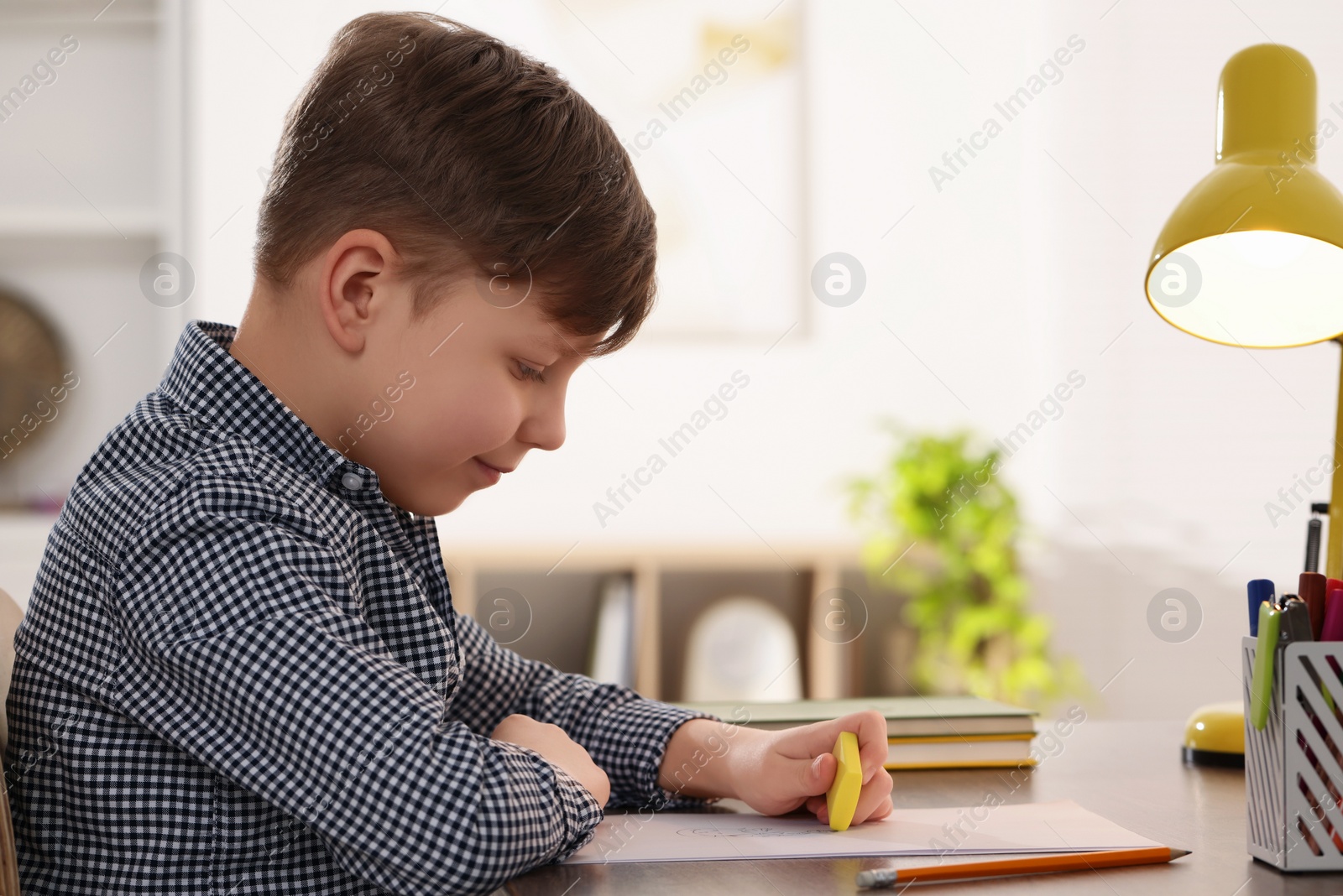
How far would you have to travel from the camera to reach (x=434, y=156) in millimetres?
799

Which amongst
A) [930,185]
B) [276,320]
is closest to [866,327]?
[930,185]

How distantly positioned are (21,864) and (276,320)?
393 mm

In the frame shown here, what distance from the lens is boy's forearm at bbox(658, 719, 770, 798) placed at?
87cm

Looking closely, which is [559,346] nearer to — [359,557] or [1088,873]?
[359,557]

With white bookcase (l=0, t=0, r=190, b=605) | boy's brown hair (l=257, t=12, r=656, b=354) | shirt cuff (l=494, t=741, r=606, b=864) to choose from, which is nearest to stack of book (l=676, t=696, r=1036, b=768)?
shirt cuff (l=494, t=741, r=606, b=864)

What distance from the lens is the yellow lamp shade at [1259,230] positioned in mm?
793

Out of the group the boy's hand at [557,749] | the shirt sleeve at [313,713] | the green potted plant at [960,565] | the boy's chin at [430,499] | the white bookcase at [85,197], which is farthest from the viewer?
the green potted plant at [960,565]

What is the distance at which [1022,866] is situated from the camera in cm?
65

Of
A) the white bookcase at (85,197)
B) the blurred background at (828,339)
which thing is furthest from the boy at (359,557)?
the white bookcase at (85,197)

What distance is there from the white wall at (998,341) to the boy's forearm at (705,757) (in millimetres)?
1814

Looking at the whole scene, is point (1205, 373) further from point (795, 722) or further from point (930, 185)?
point (795, 722)

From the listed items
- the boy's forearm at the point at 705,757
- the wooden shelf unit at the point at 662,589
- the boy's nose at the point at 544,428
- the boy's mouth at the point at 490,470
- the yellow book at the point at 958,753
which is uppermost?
the wooden shelf unit at the point at 662,589

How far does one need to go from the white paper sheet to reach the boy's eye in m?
0.32

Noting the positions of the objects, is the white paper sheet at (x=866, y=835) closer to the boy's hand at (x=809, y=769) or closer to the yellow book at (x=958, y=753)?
the boy's hand at (x=809, y=769)
